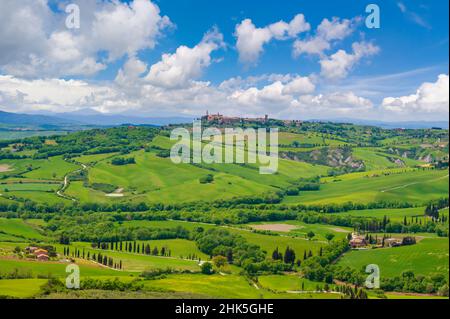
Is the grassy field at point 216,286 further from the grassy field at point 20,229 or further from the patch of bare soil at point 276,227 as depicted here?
the grassy field at point 20,229

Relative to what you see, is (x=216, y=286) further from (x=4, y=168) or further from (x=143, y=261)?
(x=4, y=168)

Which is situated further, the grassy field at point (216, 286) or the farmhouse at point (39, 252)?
the farmhouse at point (39, 252)

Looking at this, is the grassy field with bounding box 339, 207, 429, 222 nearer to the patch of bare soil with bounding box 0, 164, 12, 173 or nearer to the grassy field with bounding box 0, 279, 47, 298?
the grassy field with bounding box 0, 279, 47, 298

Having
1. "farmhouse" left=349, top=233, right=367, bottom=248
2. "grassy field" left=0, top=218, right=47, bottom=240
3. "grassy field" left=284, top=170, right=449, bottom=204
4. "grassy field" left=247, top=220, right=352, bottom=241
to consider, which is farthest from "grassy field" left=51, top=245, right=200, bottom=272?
Result: "grassy field" left=284, top=170, right=449, bottom=204

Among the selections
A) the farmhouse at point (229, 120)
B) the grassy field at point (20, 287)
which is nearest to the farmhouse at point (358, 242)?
the grassy field at point (20, 287)

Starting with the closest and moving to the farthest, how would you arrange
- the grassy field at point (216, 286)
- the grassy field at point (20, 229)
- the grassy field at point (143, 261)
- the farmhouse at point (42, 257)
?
the grassy field at point (216, 286) < the farmhouse at point (42, 257) < the grassy field at point (143, 261) < the grassy field at point (20, 229)

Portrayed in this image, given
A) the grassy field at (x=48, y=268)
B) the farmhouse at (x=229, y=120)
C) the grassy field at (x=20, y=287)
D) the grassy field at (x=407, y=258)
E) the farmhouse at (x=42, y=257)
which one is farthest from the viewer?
the farmhouse at (x=229, y=120)

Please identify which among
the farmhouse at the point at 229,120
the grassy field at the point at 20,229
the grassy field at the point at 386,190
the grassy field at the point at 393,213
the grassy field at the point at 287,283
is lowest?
the grassy field at the point at 20,229
